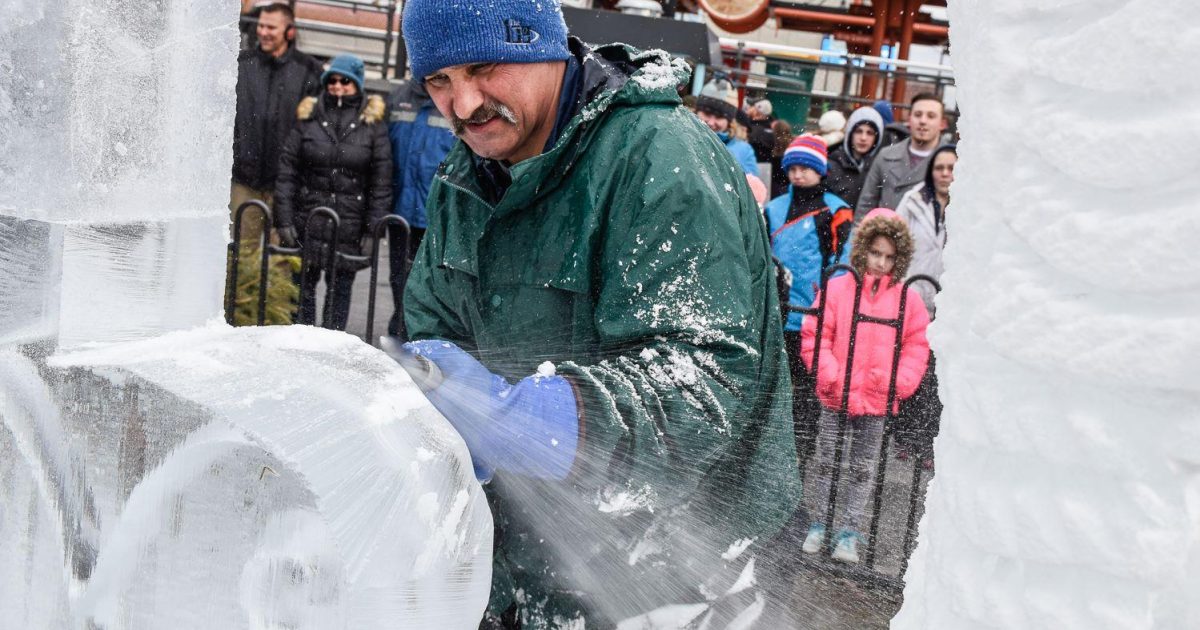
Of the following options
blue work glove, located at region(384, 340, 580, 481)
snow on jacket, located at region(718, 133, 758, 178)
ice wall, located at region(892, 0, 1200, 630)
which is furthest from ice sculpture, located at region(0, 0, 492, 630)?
snow on jacket, located at region(718, 133, 758, 178)

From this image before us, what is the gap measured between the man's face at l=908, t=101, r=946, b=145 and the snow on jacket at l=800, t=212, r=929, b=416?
5.51 ft

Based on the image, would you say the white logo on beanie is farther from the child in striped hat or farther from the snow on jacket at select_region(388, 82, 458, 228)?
the snow on jacket at select_region(388, 82, 458, 228)

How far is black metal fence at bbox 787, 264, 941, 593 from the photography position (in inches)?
176

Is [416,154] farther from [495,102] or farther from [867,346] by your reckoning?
[495,102]

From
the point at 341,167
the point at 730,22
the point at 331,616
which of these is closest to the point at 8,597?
the point at 331,616

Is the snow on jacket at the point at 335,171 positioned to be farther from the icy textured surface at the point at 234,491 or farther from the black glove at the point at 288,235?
the icy textured surface at the point at 234,491

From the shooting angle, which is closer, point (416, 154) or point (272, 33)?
point (416, 154)

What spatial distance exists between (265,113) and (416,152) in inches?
38.7

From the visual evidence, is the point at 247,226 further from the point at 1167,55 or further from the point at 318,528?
the point at 1167,55

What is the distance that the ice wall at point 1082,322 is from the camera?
731mm

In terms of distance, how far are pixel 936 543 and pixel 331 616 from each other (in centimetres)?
63

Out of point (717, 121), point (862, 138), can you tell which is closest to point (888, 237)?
point (862, 138)

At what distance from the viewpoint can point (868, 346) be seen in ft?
15.1

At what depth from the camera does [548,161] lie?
6.86ft
